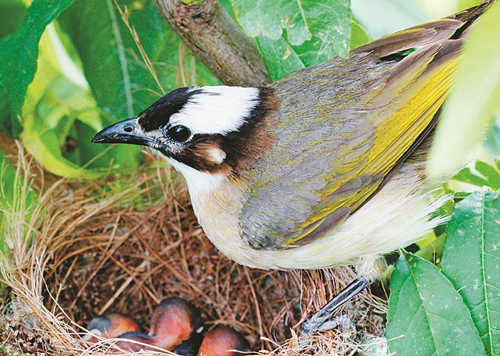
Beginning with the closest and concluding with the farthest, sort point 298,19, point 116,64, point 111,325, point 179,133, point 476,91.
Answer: point 476,91, point 298,19, point 179,133, point 116,64, point 111,325

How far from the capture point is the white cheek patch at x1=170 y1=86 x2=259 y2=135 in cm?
170

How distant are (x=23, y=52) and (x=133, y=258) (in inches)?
45.9

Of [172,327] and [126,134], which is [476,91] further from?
[172,327]

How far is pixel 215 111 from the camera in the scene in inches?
67.2

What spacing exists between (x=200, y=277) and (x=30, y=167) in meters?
0.93

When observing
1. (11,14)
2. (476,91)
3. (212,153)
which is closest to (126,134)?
(212,153)

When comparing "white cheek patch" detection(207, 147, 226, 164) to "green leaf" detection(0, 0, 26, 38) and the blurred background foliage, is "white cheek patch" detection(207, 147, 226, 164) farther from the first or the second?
"green leaf" detection(0, 0, 26, 38)

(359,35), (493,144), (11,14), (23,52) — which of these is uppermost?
(11,14)

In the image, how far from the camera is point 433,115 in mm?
1717

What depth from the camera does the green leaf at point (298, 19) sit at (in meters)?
1.45

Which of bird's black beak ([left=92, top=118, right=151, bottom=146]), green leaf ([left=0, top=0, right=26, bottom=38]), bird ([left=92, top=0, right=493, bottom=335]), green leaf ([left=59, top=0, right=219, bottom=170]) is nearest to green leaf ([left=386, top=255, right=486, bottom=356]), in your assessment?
bird ([left=92, top=0, right=493, bottom=335])

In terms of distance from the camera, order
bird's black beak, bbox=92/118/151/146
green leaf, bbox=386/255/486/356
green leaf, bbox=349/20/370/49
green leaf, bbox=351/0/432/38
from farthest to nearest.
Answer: green leaf, bbox=351/0/432/38 < green leaf, bbox=349/20/370/49 < bird's black beak, bbox=92/118/151/146 < green leaf, bbox=386/255/486/356

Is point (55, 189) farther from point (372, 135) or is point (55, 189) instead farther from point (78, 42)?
point (372, 135)

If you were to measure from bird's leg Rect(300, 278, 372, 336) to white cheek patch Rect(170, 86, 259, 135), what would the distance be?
0.69 meters
